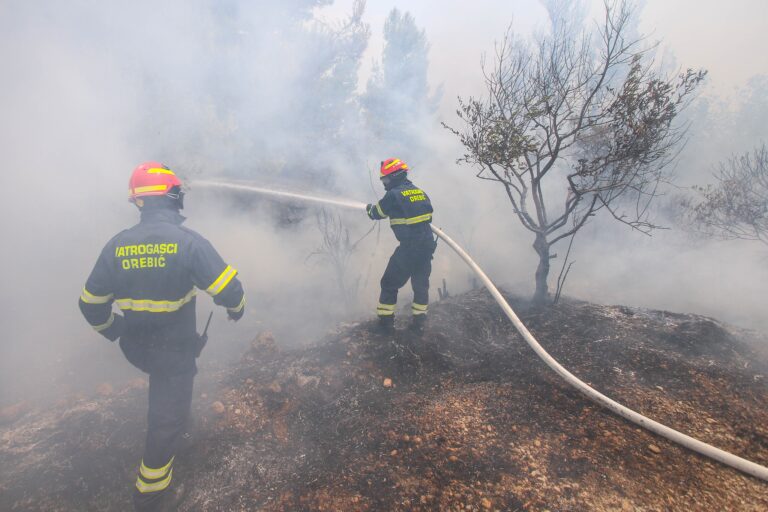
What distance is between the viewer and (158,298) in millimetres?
2648

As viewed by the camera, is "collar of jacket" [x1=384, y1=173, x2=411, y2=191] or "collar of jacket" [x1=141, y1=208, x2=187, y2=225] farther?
"collar of jacket" [x1=384, y1=173, x2=411, y2=191]

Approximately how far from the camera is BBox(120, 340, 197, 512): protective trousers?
101 inches

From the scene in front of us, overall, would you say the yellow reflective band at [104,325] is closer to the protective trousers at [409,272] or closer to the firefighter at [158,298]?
the firefighter at [158,298]

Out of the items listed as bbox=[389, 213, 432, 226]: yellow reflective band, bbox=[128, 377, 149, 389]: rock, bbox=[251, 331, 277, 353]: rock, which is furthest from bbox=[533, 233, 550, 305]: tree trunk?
bbox=[128, 377, 149, 389]: rock

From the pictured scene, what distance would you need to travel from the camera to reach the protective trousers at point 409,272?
4.44 meters

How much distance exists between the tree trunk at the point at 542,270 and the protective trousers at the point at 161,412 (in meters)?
4.34

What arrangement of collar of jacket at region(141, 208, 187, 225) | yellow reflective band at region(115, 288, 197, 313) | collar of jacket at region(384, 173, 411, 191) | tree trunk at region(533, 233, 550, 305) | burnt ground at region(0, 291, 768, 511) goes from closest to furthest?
burnt ground at region(0, 291, 768, 511) → yellow reflective band at region(115, 288, 197, 313) → collar of jacket at region(141, 208, 187, 225) → collar of jacket at region(384, 173, 411, 191) → tree trunk at region(533, 233, 550, 305)

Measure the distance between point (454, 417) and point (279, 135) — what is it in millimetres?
9433

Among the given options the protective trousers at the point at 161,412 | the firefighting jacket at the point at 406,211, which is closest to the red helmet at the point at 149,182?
the protective trousers at the point at 161,412

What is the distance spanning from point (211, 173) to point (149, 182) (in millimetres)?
6808

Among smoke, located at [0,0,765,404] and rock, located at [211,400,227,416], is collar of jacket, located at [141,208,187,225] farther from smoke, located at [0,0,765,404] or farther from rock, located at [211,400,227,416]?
smoke, located at [0,0,765,404]

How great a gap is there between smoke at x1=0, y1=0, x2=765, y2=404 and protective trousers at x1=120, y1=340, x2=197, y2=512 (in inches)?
140

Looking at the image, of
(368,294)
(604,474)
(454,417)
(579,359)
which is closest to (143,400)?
(454,417)

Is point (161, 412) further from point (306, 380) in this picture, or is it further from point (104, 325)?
point (306, 380)
